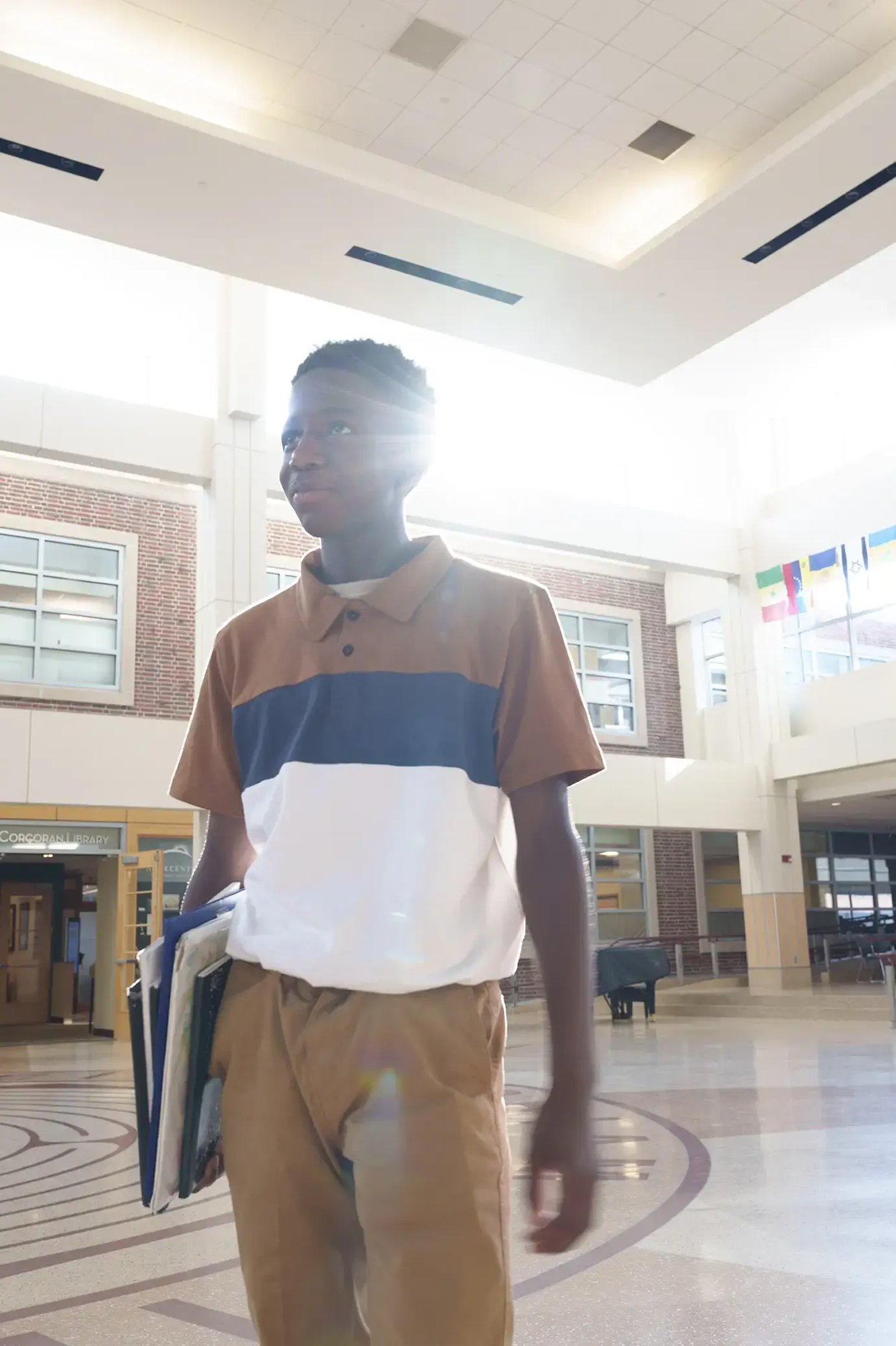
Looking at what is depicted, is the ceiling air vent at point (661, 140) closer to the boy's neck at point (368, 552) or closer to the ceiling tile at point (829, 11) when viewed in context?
the ceiling tile at point (829, 11)

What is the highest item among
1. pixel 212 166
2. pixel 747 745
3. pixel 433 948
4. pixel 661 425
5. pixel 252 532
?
pixel 661 425

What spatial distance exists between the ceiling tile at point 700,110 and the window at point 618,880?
1367cm

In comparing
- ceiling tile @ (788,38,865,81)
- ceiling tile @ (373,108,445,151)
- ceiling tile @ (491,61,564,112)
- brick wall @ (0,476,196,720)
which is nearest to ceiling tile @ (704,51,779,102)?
ceiling tile @ (788,38,865,81)

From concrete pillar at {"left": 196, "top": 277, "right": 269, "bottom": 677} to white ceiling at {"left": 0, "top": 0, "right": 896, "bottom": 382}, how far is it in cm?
307

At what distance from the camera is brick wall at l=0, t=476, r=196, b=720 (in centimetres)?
1750

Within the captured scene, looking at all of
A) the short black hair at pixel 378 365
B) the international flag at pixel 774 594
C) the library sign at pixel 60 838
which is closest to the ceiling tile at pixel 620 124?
the short black hair at pixel 378 365

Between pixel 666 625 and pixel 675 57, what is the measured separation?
49.7 ft

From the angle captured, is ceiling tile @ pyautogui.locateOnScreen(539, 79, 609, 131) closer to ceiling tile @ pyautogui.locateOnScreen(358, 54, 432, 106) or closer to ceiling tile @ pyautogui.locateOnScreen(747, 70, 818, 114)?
ceiling tile @ pyautogui.locateOnScreen(358, 54, 432, 106)

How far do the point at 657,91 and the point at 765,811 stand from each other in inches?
531

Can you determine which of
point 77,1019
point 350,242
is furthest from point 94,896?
point 350,242

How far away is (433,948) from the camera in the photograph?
4.46ft

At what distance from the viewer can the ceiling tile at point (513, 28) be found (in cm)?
934

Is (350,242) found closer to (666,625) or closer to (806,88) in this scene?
(806,88)

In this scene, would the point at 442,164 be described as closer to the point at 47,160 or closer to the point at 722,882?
the point at 47,160
